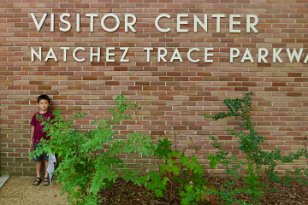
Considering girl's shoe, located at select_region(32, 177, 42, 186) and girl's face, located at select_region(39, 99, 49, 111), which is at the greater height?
girl's face, located at select_region(39, 99, 49, 111)

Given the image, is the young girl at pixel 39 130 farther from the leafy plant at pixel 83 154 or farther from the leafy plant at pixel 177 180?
the leafy plant at pixel 177 180

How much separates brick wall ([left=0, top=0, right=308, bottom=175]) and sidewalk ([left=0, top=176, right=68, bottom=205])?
89 centimetres

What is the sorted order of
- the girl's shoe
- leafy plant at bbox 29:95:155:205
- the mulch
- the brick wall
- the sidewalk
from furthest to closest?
the brick wall < the girl's shoe < the sidewalk < the mulch < leafy plant at bbox 29:95:155:205

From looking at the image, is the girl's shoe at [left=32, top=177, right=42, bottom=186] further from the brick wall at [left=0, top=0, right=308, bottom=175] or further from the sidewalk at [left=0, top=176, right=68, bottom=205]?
the brick wall at [left=0, top=0, right=308, bottom=175]

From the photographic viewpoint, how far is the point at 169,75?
5477 mm

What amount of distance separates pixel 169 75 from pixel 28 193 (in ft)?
7.93

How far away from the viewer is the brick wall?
5438 millimetres

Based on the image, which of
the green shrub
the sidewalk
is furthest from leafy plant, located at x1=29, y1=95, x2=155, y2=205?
the sidewalk

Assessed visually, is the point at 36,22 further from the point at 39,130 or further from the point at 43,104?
the point at 39,130

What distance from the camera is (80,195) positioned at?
4176 millimetres

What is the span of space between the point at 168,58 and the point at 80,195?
2.28 metres

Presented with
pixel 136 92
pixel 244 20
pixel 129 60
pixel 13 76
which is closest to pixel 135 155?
pixel 136 92

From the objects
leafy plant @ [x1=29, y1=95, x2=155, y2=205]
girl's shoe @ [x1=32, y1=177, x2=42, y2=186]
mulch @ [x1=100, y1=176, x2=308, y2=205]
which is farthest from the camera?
girl's shoe @ [x1=32, y1=177, x2=42, y2=186]

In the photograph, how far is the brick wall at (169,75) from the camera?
544 cm
